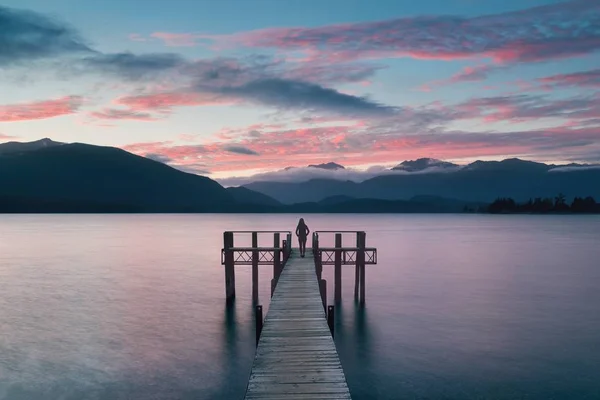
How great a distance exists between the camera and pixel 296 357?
12.3m

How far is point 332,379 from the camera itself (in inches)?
428

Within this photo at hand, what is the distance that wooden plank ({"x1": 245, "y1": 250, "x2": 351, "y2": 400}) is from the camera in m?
10.4

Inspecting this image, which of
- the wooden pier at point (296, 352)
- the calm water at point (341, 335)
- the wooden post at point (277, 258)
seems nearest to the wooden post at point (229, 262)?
the calm water at point (341, 335)

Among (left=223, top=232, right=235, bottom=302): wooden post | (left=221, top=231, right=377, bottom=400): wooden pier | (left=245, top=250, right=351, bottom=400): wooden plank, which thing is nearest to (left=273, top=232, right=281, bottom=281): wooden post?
(left=223, top=232, right=235, bottom=302): wooden post

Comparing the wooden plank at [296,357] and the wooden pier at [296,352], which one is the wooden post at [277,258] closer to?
the wooden pier at [296,352]

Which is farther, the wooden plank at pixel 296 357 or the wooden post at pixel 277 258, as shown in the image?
the wooden post at pixel 277 258

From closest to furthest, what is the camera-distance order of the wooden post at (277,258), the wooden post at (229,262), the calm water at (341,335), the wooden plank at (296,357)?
the wooden plank at (296,357), the calm water at (341,335), the wooden post at (277,258), the wooden post at (229,262)

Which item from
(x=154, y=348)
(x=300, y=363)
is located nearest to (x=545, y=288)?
(x=154, y=348)

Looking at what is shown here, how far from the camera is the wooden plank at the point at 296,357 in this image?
34.1 feet

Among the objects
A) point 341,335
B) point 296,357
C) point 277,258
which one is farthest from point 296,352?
point 277,258

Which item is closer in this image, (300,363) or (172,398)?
(300,363)

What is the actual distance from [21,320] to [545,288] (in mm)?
40540

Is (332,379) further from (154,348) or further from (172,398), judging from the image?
(154,348)

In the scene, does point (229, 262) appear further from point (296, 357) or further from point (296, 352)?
point (296, 357)
